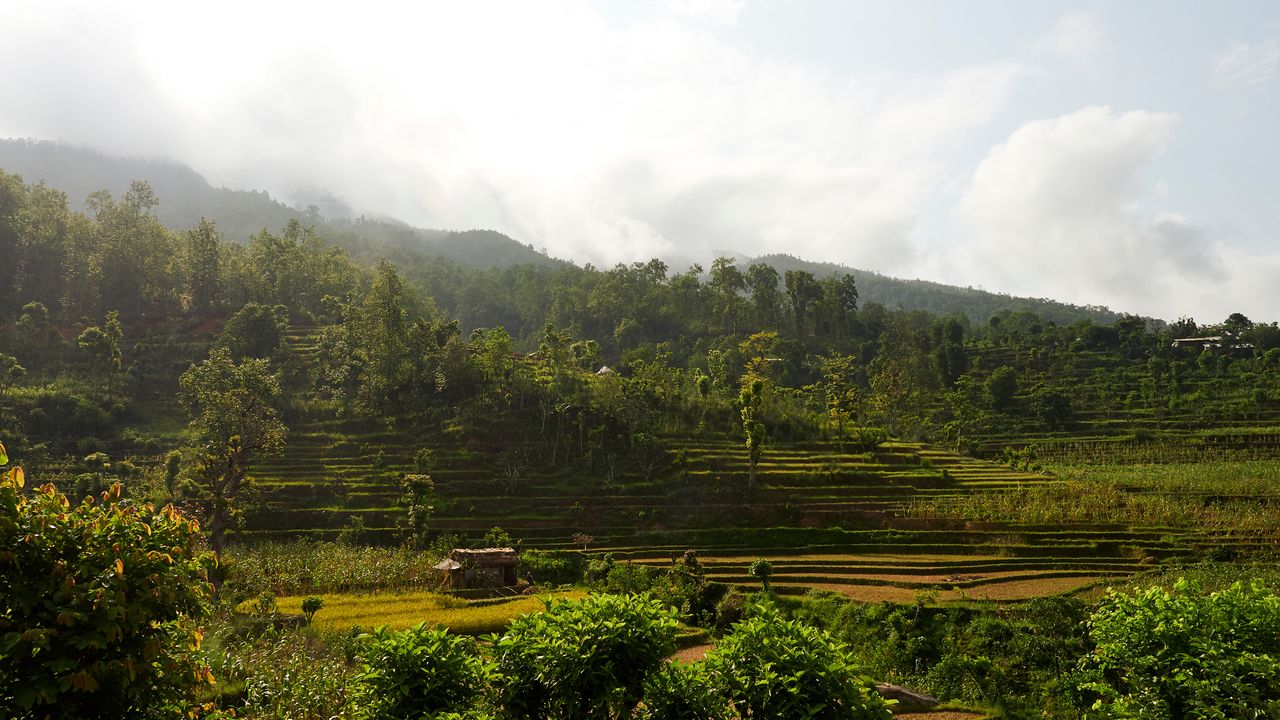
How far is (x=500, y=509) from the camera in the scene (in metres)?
38.2

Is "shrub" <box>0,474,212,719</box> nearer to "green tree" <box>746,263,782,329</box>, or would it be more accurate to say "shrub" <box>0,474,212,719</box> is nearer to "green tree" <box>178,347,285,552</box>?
"green tree" <box>178,347,285,552</box>

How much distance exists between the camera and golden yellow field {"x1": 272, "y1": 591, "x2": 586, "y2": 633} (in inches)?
898

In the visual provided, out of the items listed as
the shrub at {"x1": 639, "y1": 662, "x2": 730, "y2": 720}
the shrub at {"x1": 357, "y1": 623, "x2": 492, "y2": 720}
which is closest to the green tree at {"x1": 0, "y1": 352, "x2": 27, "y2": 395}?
the shrub at {"x1": 357, "y1": 623, "x2": 492, "y2": 720}

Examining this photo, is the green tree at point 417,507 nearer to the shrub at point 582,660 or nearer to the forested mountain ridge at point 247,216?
the shrub at point 582,660

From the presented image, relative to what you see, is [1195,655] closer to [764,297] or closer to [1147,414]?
[1147,414]

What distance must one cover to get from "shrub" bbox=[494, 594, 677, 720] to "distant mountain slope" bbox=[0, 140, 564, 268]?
156852 mm

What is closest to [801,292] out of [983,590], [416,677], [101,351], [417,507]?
[983,590]

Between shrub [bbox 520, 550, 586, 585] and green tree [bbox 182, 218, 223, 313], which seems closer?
shrub [bbox 520, 550, 586, 585]

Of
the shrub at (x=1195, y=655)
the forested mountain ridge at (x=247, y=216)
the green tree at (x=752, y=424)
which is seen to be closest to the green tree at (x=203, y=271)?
the green tree at (x=752, y=424)

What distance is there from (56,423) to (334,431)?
16355 millimetres

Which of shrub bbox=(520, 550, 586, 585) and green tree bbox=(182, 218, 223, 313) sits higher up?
green tree bbox=(182, 218, 223, 313)

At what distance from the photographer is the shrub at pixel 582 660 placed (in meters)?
8.74

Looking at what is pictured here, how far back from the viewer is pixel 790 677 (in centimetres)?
842

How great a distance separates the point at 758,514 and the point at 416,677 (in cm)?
2992
